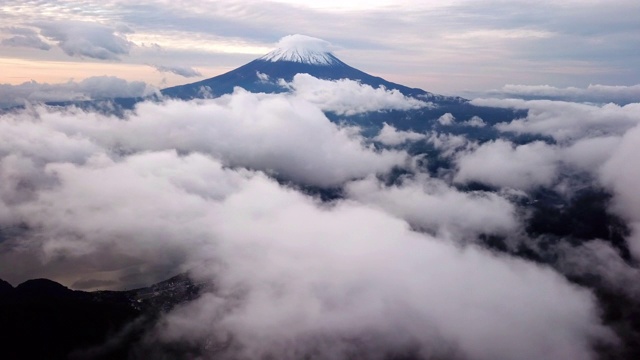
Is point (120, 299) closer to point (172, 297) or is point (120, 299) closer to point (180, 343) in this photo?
point (172, 297)

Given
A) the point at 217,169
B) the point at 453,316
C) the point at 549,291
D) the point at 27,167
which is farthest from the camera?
the point at 217,169

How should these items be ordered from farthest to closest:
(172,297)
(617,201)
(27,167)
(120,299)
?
(27,167), (617,201), (172,297), (120,299)

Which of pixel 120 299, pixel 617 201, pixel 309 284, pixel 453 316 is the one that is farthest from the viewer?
pixel 617 201

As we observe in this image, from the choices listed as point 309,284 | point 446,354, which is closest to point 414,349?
point 446,354

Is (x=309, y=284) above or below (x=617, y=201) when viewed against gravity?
below

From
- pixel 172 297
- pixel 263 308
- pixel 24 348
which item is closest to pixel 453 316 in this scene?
pixel 263 308

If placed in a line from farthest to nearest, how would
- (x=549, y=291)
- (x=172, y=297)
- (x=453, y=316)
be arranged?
(x=549, y=291)
(x=453, y=316)
(x=172, y=297)

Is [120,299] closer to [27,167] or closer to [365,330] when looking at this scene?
[365,330]

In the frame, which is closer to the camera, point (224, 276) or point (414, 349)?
point (414, 349)

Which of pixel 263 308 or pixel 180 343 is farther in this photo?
pixel 263 308
